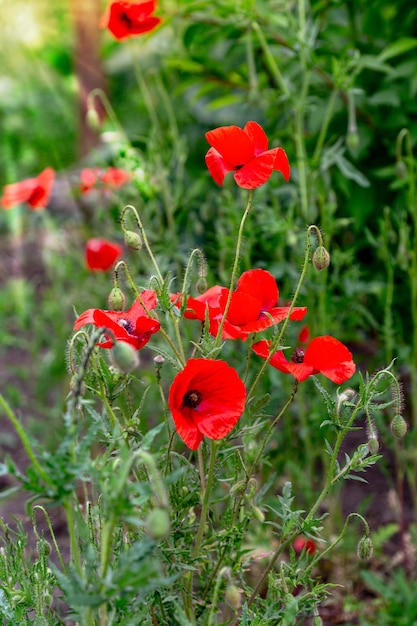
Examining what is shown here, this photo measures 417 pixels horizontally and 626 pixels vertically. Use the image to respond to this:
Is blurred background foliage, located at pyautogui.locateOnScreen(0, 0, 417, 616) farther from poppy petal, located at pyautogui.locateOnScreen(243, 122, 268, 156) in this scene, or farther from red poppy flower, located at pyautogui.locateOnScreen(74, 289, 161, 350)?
poppy petal, located at pyautogui.locateOnScreen(243, 122, 268, 156)

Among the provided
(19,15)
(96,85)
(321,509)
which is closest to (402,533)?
(321,509)

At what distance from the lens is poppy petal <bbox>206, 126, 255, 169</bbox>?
0.97m

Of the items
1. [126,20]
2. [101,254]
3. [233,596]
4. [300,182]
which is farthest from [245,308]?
[101,254]

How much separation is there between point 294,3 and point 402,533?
143 cm

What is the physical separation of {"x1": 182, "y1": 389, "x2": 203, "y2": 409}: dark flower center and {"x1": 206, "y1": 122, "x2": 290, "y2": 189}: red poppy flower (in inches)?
10.4

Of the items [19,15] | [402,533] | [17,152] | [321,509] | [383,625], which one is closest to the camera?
[383,625]

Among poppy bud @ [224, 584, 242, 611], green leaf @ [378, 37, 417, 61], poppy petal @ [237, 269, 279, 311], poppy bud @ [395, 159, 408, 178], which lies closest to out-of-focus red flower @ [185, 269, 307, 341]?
poppy petal @ [237, 269, 279, 311]

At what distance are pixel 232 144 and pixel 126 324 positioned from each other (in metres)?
0.26

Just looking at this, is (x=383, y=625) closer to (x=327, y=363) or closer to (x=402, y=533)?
(x=402, y=533)

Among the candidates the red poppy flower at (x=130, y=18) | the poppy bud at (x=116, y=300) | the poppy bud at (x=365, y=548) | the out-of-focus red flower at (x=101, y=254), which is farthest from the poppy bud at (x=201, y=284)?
the out-of-focus red flower at (x=101, y=254)

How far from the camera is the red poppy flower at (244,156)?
3.17 feet

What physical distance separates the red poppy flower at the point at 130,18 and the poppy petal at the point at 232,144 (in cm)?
62

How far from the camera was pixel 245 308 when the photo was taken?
3.33 feet

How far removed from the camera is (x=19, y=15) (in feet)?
23.5
